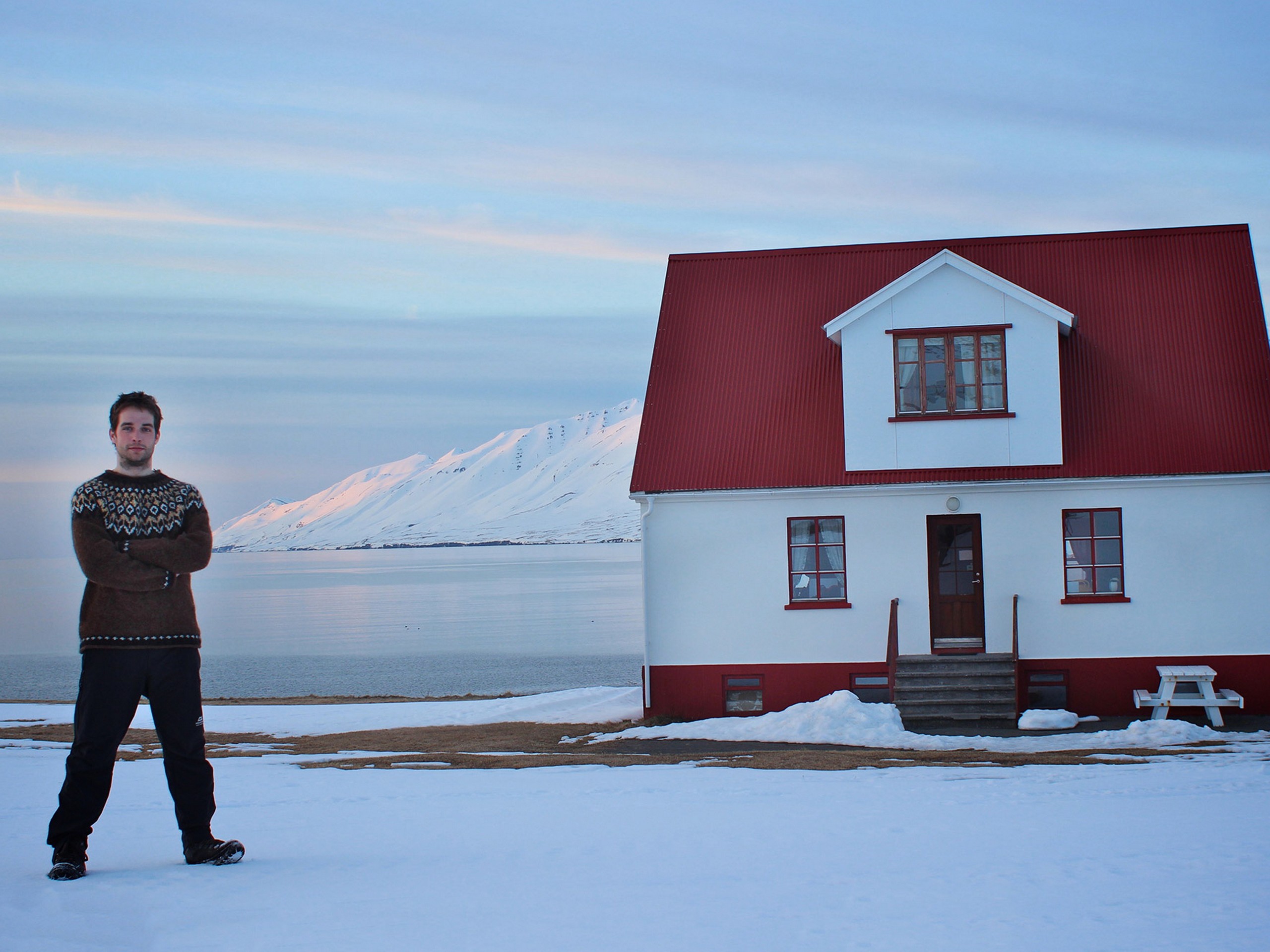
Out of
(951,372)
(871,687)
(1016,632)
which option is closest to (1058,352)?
(951,372)

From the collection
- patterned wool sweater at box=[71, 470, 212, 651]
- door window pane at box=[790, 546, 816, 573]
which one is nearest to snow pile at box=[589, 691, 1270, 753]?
A: door window pane at box=[790, 546, 816, 573]

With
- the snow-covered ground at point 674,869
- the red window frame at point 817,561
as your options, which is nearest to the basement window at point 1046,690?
the red window frame at point 817,561

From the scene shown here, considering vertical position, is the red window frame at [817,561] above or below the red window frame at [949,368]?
below

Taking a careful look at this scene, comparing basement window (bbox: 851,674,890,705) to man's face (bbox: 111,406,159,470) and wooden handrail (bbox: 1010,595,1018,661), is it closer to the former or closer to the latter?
wooden handrail (bbox: 1010,595,1018,661)

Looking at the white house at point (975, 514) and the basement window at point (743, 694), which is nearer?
the white house at point (975, 514)

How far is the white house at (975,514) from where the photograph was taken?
16578mm

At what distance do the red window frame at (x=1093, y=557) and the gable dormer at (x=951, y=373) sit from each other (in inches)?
38.6

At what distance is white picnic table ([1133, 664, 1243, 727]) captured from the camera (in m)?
15.3

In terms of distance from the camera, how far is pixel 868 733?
14.0 m

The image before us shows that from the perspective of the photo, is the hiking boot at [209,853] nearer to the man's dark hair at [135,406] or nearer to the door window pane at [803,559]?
the man's dark hair at [135,406]

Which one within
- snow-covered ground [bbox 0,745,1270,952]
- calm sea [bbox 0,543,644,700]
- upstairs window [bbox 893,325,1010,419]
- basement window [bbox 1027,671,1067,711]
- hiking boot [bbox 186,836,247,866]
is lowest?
calm sea [bbox 0,543,644,700]

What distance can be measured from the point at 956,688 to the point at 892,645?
1.04 meters

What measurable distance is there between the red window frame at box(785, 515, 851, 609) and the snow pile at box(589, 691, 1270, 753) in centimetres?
178

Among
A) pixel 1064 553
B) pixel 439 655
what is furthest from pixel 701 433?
pixel 439 655
